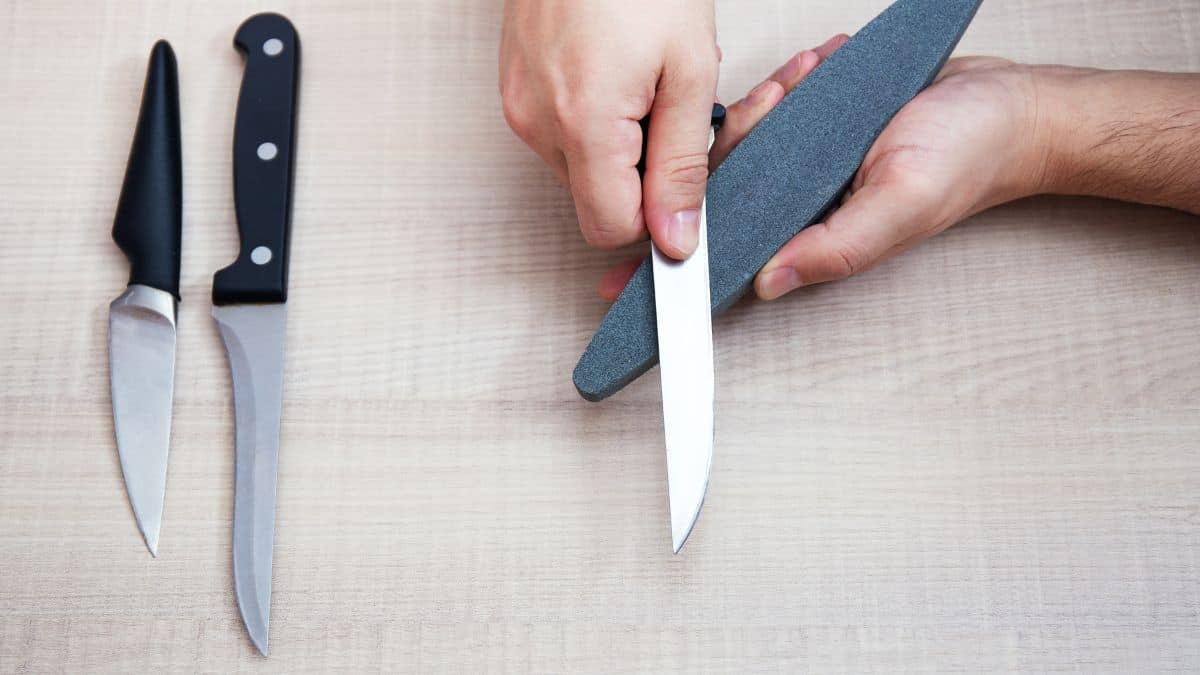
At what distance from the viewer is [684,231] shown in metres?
0.67

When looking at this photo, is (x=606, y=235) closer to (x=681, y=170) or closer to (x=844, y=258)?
(x=681, y=170)

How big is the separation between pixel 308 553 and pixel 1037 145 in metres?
0.65

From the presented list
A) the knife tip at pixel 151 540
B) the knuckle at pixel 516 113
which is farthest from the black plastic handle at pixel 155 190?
the knuckle at pixel 516 113

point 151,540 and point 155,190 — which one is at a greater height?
point 155,190

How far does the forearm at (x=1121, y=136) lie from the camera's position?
30.6 inches

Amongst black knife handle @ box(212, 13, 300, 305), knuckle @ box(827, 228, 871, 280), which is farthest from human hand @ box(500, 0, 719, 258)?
black knife handle @ box(212, 13, 300, 305)

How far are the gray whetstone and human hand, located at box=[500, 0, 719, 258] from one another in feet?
0.15

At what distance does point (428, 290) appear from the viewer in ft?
2.56

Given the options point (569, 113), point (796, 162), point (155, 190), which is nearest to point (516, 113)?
point (569, 113)

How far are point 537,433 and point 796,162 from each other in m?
0.28

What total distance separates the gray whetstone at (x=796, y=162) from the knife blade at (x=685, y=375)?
0.01 meters

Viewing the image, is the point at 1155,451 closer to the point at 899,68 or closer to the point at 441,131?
the point at 899,68

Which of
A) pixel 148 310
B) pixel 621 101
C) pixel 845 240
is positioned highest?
pixel 621 101

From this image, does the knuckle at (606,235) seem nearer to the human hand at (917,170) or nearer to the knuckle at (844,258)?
the human hand at (917,170)
